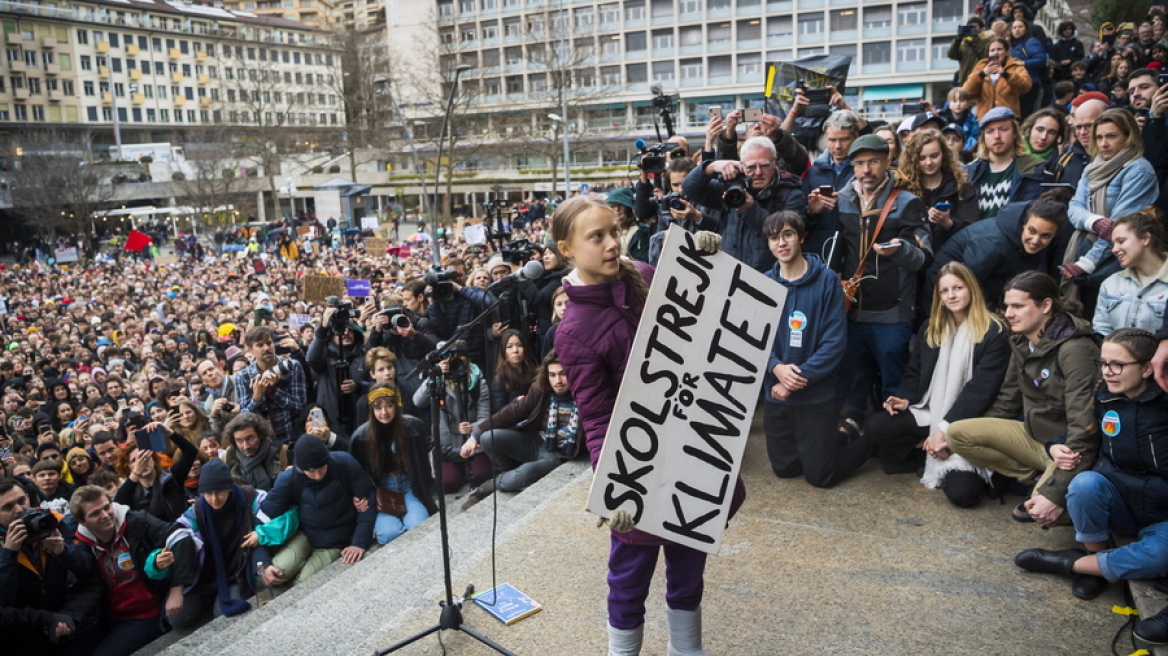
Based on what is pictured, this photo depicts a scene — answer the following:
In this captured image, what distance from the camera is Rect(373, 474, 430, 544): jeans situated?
230 inches

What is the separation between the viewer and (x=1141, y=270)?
4133 mm

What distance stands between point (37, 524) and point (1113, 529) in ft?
18.6

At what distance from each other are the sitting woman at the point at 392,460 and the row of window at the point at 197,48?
75037mm

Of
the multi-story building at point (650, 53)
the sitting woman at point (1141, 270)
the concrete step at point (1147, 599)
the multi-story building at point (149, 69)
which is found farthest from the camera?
the multi-story building at point (149, 69)

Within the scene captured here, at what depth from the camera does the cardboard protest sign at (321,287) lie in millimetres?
9344

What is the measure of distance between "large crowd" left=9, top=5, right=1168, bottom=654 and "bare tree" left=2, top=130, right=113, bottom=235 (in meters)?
44.5

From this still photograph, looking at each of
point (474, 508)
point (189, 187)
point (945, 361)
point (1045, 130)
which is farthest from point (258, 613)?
point (189, 187)

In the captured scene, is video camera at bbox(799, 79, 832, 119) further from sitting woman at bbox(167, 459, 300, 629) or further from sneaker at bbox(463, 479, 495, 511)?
sitting woman at bbox(167, 459, 300, 629)

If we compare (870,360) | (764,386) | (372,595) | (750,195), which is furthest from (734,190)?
(372,595)

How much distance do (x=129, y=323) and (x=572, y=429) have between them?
13.6 m

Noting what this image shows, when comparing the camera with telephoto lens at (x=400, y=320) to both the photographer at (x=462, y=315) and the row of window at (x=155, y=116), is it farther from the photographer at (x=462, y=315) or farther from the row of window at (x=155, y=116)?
the row of window at (x=155, y=116)

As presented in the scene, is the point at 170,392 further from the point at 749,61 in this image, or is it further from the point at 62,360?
the point at 749,61

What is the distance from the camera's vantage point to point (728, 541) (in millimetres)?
4141

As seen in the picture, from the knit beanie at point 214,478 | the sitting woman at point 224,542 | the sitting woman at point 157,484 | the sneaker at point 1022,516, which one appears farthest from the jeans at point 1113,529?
the sitting woman at point 157,484
